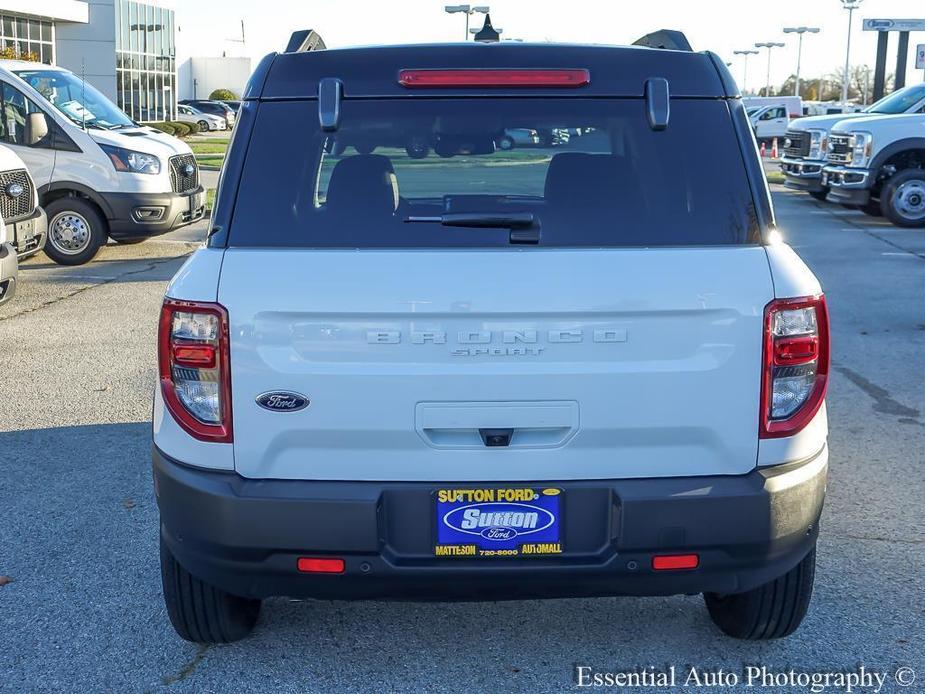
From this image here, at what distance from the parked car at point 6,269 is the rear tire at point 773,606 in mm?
7264

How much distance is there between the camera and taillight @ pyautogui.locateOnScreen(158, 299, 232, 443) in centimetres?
308

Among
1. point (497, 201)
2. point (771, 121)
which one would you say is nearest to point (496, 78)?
point (497, 201)

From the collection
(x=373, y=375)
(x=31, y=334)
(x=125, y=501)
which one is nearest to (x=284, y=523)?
(x=373, y=375)

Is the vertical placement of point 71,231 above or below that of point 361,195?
below

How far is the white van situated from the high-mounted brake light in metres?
10.3

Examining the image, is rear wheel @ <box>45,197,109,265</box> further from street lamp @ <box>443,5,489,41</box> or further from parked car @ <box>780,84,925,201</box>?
street lamp @ <box>443,5,489,41</box>

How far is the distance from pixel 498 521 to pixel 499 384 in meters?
0.37

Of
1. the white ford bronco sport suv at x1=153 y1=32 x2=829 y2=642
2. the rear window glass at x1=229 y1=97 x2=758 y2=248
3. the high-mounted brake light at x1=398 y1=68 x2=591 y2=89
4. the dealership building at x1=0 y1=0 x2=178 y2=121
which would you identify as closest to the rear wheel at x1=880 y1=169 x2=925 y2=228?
the rear window glass at x1=229 y1=97 x2=758 y2=248

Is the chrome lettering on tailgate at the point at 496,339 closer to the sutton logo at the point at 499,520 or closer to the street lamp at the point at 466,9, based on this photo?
the sutton logo at the point at 499,520

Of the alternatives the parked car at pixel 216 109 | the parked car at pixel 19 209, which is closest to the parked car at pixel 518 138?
the parked car at pixel 19 209

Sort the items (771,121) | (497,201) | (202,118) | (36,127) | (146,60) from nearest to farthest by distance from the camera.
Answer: (497,201) < (36,127) < (771,121) < (146,60) < (202,118)

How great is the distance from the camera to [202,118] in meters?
57.3

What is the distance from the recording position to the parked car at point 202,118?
5706 cm

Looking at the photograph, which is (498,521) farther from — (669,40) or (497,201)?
(669,40)
